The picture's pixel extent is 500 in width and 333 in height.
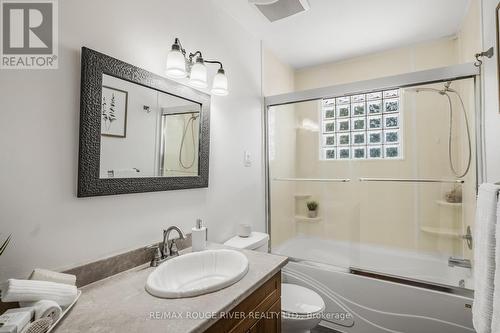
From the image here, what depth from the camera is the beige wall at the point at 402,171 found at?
1.95m

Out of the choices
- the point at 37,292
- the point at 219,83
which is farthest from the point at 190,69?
the point at 37,292

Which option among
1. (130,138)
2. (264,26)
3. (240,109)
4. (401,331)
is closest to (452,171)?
(401,331)

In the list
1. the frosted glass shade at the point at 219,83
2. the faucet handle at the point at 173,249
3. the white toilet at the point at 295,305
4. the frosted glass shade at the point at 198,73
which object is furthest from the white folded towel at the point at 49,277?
the frosted glass shade at the point at 219,83

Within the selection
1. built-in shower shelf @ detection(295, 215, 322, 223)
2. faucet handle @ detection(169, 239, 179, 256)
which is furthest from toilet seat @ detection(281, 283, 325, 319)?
built-in shower shelf @ detection(295, 215, 322, 223)

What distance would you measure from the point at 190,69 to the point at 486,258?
167 centimetres

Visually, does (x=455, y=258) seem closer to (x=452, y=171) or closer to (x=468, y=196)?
(x=468, y=196)

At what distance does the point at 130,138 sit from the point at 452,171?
2.35 m

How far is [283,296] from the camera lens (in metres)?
1.67

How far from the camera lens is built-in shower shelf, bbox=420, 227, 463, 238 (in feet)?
6.44

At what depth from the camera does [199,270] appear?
1.26 meters

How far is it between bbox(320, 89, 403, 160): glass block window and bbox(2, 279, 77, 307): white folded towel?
2188 millimetres

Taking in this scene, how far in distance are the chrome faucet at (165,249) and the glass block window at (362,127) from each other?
1.75 metres

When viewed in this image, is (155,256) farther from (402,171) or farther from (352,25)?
(352,25)

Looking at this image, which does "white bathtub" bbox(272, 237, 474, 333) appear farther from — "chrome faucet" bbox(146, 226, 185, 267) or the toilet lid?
"chrome faucet" bbox(146, 226, 185, 267)
